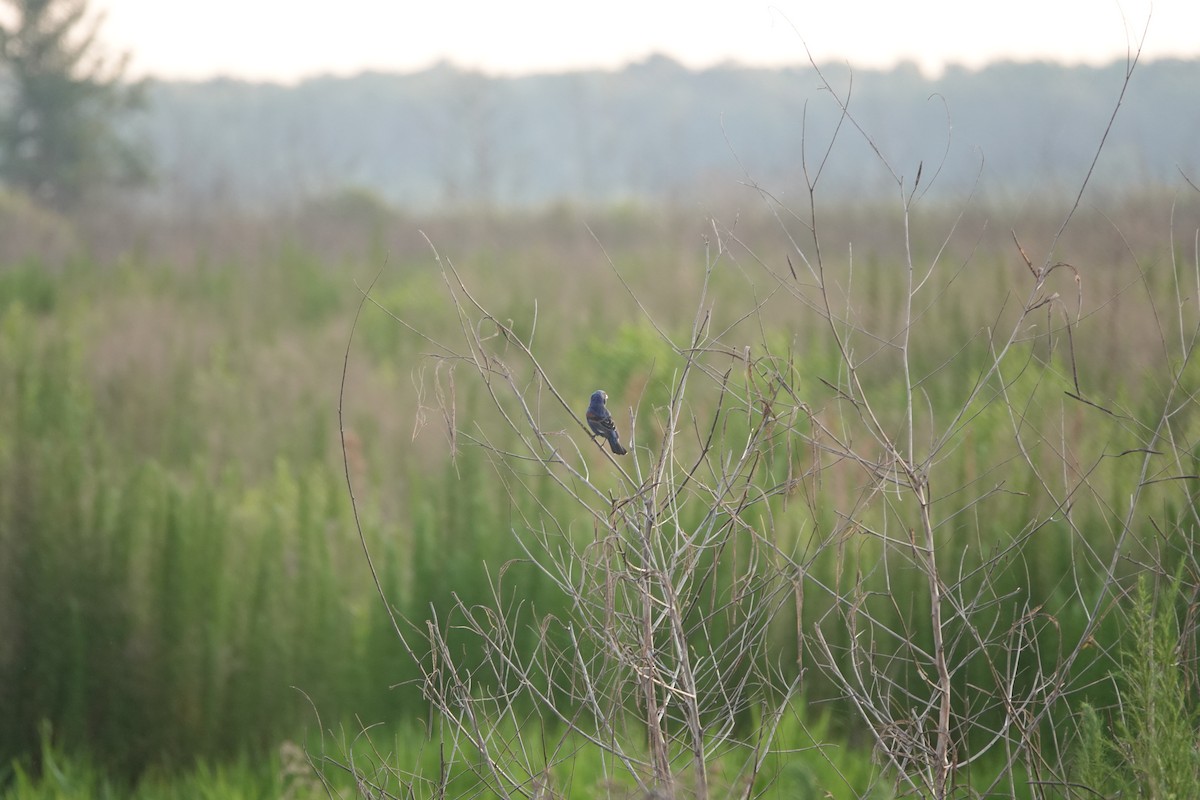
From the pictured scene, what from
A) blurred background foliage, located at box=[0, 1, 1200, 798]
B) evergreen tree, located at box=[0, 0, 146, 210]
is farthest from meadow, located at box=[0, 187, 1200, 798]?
evergreen tree, located at box=[0, 0, 146, 210]

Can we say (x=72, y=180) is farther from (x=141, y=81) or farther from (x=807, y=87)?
(x=807, y=87)

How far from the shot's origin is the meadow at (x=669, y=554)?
1825mm

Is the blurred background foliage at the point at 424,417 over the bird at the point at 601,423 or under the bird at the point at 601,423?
under

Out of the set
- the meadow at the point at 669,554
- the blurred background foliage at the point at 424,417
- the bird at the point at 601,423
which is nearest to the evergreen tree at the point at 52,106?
the blurred background foliage at the point at 424,417

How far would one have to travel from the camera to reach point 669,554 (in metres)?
2.73

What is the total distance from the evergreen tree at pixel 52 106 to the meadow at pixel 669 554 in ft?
75.5

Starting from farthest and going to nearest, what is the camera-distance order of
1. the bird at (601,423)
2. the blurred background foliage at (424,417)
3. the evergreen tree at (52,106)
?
1. the evergreen tree at (52,106)
2. the blurred background foliage at (424,417)
3. the bird at (601,423)

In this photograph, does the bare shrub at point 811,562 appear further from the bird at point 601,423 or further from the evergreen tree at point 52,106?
the evergreen tree at point 52,106

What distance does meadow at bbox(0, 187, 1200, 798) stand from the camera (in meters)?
1.83

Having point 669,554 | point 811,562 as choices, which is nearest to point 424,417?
point 811,562

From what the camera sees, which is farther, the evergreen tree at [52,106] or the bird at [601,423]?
the evergreen tree at [52,106]

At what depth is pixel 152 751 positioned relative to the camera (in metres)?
4.27

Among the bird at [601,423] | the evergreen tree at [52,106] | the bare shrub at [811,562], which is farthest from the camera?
the evergreen tree at [52,106]

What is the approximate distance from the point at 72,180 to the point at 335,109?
73.3 meters
